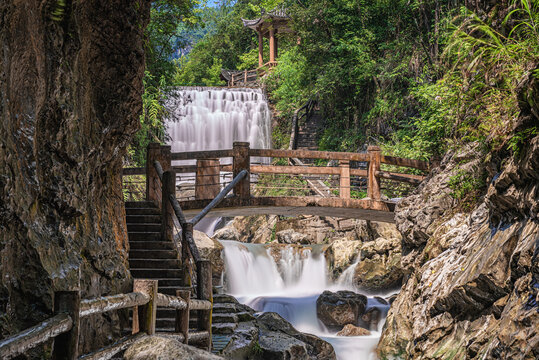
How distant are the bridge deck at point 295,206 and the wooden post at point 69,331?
6638mm

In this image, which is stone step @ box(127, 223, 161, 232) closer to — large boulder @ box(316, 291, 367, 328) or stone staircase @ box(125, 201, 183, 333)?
stone staircase @ box(125, 201, 183, 333)

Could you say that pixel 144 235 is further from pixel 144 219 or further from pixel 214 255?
pixel 214 255

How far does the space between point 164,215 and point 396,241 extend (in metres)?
8.56

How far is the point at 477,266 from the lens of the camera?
661 cm

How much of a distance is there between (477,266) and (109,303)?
168 inches

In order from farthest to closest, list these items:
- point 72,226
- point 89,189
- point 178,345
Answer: point 89,189 < point 72,226 < point 178,345

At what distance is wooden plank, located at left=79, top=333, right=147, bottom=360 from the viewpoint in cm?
392

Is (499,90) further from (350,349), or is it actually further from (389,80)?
(389,80)

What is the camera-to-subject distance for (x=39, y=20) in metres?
5.07

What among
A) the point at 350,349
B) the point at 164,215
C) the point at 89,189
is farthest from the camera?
the point at 350,349

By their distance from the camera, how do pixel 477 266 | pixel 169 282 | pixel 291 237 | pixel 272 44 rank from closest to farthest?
pixel 477 266, pixel 169 282, pixel 291 237, pixel 272 44

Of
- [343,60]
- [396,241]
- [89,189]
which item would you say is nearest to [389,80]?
Answer: [343,60]

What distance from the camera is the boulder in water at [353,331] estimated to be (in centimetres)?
1257

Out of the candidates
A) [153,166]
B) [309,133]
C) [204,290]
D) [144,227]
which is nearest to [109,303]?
[204,290]
